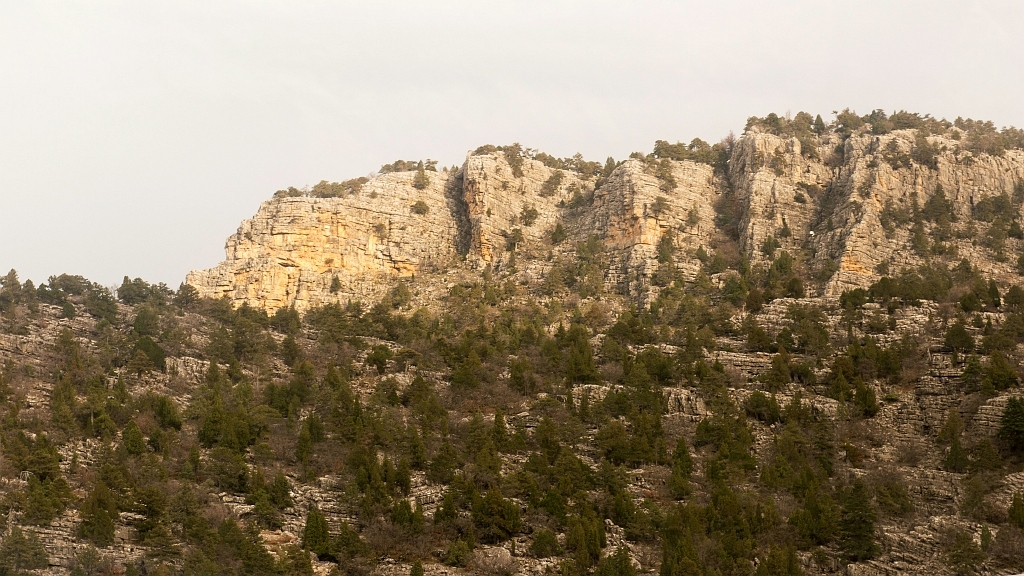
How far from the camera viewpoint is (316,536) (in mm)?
60812

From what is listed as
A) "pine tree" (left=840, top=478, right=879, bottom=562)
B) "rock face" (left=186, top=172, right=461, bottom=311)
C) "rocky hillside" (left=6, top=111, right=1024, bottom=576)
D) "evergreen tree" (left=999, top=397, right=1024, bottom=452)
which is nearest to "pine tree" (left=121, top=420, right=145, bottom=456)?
"rocky hillside" (left=6, top=111, right=1024, bottom=576)

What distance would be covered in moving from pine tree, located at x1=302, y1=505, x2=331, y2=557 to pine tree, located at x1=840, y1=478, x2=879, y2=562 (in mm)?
23230

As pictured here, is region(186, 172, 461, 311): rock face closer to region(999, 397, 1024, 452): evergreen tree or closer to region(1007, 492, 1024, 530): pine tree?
region(999, 397, 1024, 452): evergreen tree

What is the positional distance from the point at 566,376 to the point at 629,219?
2437 centimetres

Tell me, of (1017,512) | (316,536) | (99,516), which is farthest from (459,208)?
(1017,512)

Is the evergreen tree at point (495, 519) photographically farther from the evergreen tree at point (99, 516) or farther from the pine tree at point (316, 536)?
the evergreen tree at point (99, 516)

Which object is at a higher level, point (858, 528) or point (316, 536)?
point (858, 528)

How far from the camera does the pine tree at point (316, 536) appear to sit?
60.3 meters

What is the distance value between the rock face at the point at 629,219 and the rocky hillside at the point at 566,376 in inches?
10.1

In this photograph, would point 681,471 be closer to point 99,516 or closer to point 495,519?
point 495,519

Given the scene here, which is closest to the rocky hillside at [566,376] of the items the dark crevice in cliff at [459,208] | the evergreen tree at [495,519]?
the evergreen tree at [495,519]

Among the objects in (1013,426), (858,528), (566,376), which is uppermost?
(566,376)

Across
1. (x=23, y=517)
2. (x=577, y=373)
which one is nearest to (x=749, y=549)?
(x=577, y=373)

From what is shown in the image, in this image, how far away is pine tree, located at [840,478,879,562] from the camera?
196 feet
